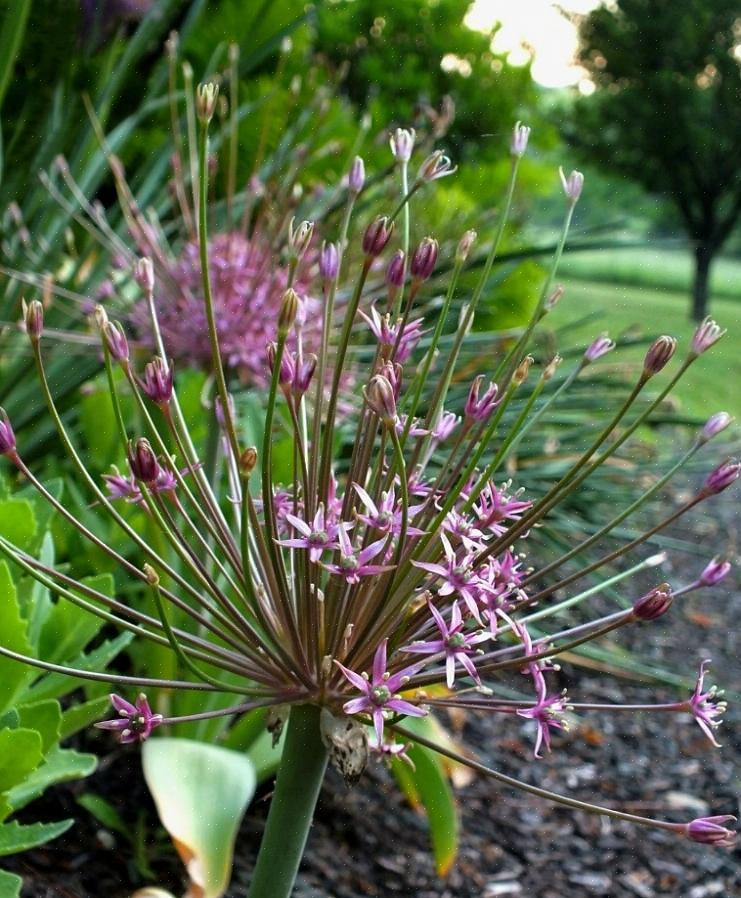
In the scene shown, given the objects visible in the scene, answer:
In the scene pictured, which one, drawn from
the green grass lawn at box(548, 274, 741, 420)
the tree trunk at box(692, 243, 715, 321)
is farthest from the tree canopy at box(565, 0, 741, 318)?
the green grass lawn at box(548, 274, 741, 420)

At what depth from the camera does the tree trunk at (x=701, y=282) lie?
3.93 meters

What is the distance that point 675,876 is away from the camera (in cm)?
125

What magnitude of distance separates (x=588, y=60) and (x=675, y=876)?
13.7 ft

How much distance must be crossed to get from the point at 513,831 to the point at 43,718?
0.78 m

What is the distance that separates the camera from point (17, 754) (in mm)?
690

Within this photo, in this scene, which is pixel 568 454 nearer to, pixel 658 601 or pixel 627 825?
pixel 627 825

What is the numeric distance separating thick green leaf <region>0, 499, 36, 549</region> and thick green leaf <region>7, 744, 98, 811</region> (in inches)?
7.5

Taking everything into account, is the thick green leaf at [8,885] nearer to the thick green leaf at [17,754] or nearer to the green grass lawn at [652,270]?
the thick green leaf at [17,754]

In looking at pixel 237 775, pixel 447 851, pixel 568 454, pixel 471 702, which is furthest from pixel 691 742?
pixel 471 702

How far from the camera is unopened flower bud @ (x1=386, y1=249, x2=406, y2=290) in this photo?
2.01 ft

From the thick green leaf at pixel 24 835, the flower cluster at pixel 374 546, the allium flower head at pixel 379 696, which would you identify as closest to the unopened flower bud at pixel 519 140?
the flower cluster at pixel 374 546

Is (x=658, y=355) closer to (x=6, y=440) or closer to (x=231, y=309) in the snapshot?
(x=6, y=440)

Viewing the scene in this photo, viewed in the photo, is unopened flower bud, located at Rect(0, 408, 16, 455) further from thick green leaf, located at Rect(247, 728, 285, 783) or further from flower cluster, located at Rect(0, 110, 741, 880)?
thick green leaf, located at Rect(247, 728, 285, 783)

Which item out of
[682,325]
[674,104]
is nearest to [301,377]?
[682,325]
